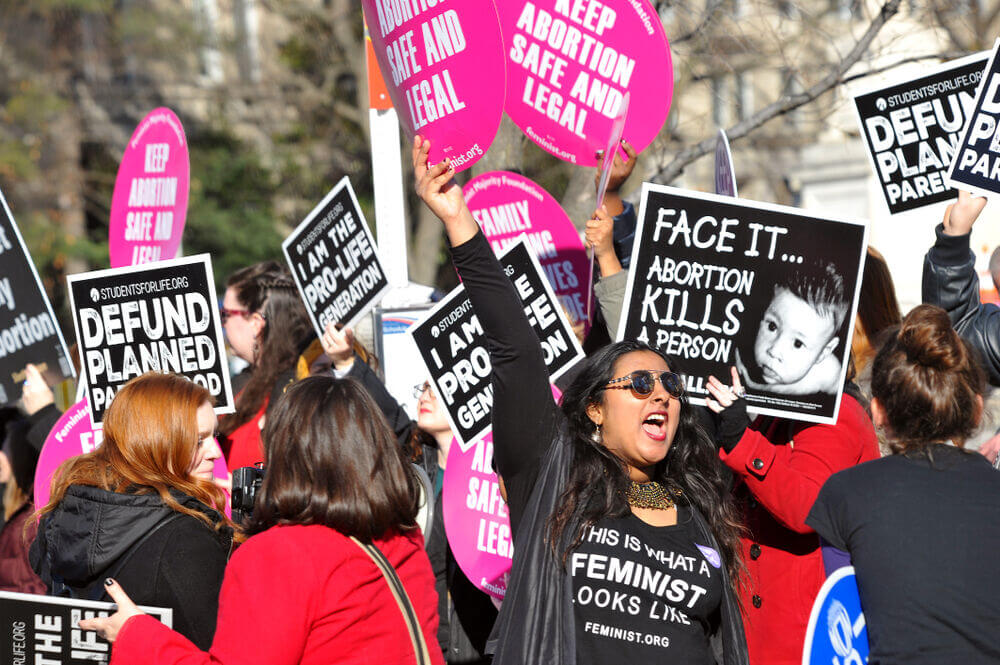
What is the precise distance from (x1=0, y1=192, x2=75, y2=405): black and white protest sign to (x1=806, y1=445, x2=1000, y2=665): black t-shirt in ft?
12.6

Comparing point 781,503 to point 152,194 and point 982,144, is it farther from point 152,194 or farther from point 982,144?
point 152,194

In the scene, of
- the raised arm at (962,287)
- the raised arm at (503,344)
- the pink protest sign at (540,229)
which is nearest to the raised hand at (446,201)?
the raised arm at (503,344)


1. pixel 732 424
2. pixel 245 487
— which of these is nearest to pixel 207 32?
pixel 245 487

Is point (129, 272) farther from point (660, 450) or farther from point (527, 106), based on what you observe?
point (660, 450)

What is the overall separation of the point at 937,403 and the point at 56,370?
4.06 meters

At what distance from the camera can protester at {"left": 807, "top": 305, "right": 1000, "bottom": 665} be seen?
2.86 meters

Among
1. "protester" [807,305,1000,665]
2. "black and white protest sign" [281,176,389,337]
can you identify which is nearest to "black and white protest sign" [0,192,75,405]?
"black and white protest sign" [281,176,389,337]

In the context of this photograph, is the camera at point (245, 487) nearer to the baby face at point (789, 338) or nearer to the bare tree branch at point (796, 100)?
the baby face at point (789, 338)

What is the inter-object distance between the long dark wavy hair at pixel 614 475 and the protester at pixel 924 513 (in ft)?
0.95

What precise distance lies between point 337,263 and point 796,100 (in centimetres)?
295

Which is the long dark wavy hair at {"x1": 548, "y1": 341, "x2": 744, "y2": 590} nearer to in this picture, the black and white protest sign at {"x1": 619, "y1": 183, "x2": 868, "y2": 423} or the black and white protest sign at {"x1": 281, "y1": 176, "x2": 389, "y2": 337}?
the black and white protest sign at {"x1": 619, "y1": 183, "x2": 868, "y2": 423}

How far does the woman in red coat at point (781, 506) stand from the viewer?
361 cm

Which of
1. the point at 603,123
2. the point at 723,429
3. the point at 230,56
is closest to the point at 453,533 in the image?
the point at 723,429

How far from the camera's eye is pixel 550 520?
3.05 m
